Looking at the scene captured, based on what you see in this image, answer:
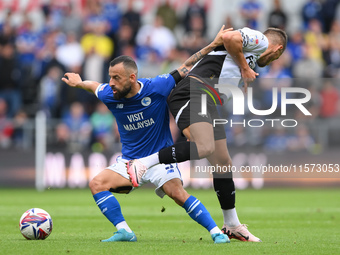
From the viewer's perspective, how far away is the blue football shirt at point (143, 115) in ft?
26.9

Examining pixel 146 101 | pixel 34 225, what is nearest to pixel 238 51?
pixel 146 101

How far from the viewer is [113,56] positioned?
19906mm

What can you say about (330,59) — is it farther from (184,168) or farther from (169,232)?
(169,232)

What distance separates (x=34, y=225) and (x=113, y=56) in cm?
1214

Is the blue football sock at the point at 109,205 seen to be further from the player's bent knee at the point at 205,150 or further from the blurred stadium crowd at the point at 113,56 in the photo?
the blurred stadium crowd at the point at 113,56

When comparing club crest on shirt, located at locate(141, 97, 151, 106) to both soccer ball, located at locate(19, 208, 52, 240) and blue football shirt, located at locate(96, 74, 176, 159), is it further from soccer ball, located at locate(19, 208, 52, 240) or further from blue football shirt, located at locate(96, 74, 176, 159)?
soccer ball, located at locate(19, 208, 52, 240)

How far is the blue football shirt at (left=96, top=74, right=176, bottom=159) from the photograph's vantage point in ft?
26.9

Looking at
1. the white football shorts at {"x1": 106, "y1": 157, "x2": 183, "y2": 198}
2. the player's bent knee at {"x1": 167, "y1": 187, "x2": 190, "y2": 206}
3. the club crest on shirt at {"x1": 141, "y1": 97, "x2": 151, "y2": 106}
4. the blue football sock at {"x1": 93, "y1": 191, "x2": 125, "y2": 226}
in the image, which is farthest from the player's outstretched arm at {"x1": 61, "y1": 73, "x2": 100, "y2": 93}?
the player's bent knee at {"x1": 167, "y1": 187, "x2": 190, "y2": 206}

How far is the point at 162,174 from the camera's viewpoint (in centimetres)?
800

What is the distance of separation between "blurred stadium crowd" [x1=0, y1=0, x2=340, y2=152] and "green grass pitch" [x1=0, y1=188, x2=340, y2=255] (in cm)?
153

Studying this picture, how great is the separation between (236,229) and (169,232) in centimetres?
131

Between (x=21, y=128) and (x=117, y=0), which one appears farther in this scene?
(x=117, y=0)

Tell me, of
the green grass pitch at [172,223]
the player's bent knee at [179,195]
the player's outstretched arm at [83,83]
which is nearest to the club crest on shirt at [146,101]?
the player's outstretched arm at [83,83]

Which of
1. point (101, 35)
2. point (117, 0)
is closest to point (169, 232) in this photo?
point (101, 35)
